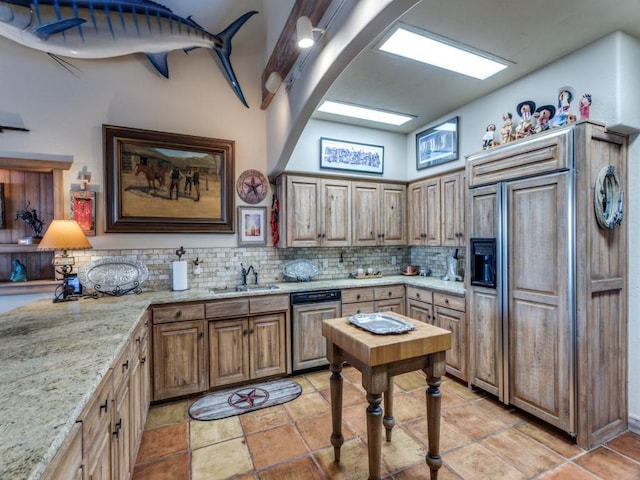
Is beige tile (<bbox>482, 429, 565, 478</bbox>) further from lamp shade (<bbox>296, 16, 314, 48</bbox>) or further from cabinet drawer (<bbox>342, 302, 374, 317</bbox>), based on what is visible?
lamp shade (<bbox>296, 16, 314, 48</bbox>)

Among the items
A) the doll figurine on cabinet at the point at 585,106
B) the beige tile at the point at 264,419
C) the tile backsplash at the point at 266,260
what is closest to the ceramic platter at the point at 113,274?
the tile backsplash at the point at 266,260

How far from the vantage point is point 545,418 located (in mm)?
2361

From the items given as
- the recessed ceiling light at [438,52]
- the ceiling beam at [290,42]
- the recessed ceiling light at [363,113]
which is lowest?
the recessed ceiling light at [363,113]

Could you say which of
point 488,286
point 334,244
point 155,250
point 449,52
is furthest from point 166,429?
point 449,52

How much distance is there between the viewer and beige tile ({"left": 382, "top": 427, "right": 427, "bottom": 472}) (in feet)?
6.75

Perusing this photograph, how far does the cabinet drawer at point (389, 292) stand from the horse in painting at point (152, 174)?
268cm

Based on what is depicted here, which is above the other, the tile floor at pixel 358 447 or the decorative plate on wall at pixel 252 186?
the decorative plate on wall at pixel 252 186

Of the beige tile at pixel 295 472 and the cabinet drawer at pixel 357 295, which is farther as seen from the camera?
the cabinet drawer at pixel 357 295

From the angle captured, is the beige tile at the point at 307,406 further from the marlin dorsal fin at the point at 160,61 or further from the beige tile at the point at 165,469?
the marlin dorsal fin at the point at 160,61

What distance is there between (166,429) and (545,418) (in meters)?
2.94

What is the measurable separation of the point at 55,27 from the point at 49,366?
2765 mm

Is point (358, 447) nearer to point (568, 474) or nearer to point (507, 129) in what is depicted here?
point (568, 474)

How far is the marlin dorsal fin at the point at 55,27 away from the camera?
8.21ft

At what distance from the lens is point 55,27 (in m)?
2.51
